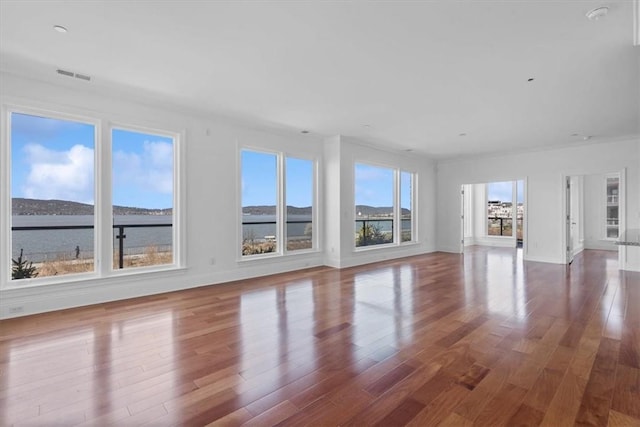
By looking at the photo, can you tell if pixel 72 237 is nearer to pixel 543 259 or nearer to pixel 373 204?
pixel 373 204

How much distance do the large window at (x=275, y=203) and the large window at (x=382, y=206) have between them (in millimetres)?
1240

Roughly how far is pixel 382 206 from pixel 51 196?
6.24m

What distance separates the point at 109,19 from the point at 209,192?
9.23ft

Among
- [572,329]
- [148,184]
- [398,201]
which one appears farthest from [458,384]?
[398,201]

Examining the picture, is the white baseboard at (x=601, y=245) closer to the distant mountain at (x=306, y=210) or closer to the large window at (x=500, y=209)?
the large window at (x=500, y=209)

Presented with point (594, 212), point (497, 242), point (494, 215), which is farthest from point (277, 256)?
point (594, 212)

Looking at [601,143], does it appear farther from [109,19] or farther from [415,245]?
[109,19]

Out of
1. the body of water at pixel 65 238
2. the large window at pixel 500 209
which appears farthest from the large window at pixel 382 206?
the body of water at pixel 65 238

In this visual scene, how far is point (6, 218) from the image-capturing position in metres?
3.43

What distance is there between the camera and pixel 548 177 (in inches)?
280

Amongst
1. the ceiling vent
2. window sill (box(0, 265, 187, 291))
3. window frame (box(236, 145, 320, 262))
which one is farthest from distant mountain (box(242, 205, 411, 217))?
the ceiling vent

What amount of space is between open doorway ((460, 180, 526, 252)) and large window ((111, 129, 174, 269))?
8367mm

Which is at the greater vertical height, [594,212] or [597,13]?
[597,13]

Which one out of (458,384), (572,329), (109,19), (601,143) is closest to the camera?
(458,384)
